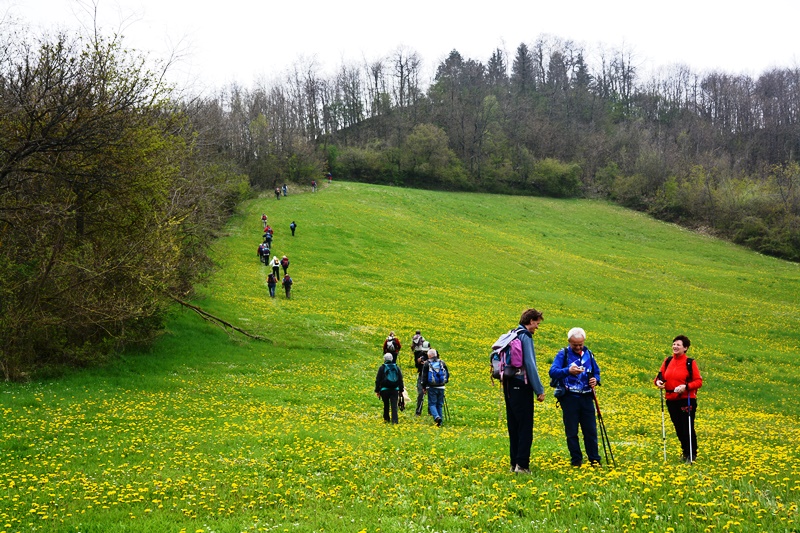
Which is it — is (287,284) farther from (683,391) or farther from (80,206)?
(683,391)

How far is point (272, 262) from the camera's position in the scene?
131 ft

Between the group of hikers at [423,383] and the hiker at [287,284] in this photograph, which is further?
the hiker at [287,284]

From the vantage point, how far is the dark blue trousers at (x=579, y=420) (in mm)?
9203

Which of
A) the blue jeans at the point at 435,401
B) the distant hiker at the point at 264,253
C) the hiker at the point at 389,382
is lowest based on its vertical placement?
the blue jeans at the point at 435,401

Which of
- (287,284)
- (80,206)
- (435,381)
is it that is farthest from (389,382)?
(287,284)

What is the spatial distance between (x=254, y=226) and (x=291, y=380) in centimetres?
3790

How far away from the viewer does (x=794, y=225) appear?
225 ft

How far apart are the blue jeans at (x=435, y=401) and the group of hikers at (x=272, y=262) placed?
73.2 feet

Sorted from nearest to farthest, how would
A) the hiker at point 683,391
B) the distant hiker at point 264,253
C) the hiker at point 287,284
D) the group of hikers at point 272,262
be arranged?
the hiker at point 683,391, the group of hikers at point 272,262, the hiker at point 287,284, the distant hiker at point 264,253

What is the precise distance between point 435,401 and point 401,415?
5.75 feet

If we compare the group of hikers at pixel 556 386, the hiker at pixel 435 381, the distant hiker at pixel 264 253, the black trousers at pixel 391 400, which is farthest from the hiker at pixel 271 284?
the group of hikers at pixel 556 386

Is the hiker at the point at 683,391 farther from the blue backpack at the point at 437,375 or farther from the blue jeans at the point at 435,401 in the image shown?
the blue jeans at the point at 435,401

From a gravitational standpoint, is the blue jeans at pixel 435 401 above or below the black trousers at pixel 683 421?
below

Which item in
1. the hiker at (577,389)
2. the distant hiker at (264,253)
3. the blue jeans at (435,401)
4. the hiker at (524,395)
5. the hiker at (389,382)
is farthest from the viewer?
the distant hiker at (264,253)
